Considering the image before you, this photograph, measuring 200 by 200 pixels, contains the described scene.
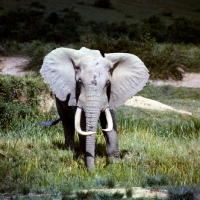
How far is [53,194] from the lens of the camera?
4828mm

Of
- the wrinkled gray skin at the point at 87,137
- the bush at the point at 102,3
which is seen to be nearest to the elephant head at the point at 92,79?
the wrinkled gray skin at the point at 87,137

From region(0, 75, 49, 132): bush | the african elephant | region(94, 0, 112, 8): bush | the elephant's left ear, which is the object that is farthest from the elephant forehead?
region(94, 0, 112, 8): bush

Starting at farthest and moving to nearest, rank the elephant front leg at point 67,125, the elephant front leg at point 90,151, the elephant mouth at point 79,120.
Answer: the elephant front leg at point 67,125 → the elephant front leg at point 90,151 → the elephant mouth at point 79,120

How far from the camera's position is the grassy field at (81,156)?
540 cm

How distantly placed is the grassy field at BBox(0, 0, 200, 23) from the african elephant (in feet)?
25.7

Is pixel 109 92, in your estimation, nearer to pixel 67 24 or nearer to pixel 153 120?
pixel 153 120

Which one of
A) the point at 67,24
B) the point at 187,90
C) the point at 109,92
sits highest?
the point at 109,92

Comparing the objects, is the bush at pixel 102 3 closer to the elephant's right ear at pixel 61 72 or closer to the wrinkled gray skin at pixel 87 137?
the wrinkled gray skin at pixel 87 137

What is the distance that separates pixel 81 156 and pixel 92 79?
1043 millimetres

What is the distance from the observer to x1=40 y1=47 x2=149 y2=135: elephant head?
18.8 feet

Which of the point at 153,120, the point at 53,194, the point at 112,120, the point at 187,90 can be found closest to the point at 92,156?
the point at 112,120

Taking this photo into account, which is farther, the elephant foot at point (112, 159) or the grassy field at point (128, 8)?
the grassy field at point (128, 8)

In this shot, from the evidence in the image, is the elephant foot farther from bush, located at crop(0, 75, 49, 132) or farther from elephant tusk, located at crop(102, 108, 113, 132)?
bush, located at crop(0, 75, 49, 132)

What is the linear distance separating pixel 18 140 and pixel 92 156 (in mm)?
1378
